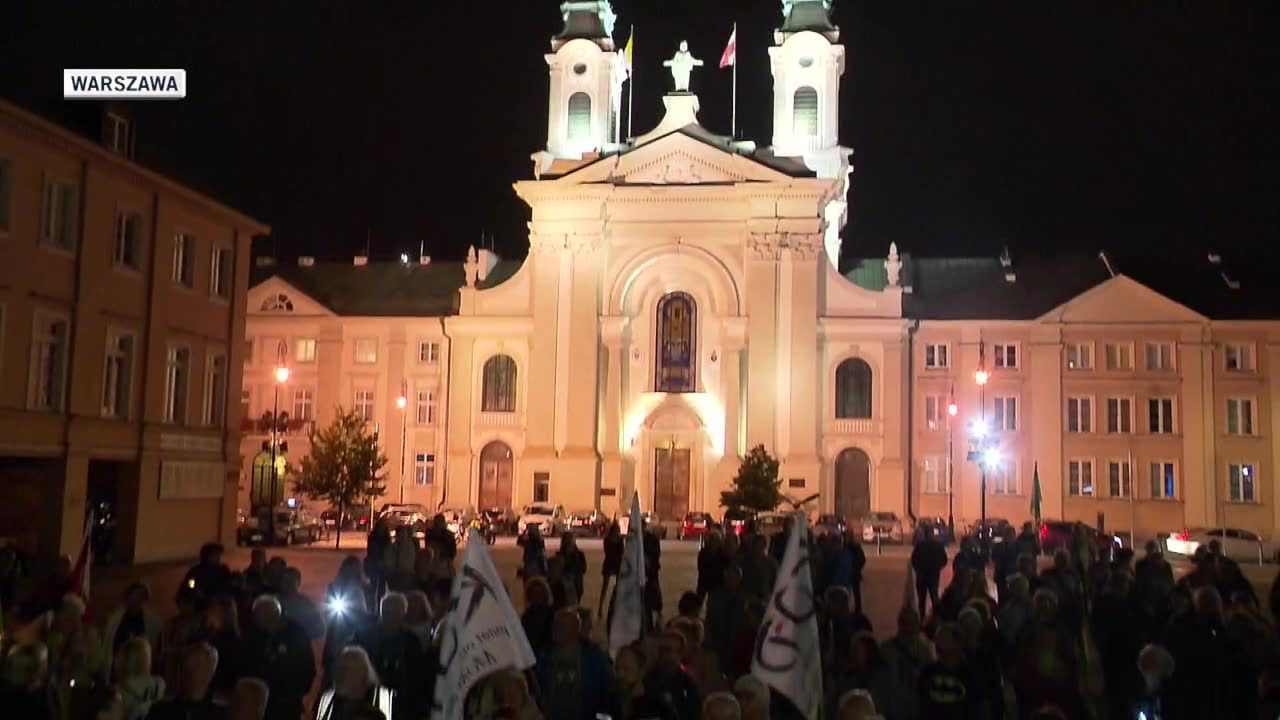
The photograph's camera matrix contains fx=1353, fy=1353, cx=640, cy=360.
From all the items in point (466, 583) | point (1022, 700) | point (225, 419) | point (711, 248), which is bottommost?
point (1022, 700)

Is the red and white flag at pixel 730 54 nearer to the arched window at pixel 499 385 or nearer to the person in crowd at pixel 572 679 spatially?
the arched window at pixel 499 385

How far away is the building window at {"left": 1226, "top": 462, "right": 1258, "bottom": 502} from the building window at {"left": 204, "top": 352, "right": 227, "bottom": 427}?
41929mm

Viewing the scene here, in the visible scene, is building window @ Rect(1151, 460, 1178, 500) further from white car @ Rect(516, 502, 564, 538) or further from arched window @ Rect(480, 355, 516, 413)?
arched window @ Rect(480, 355, 516, 413)

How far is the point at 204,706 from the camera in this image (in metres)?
7.83

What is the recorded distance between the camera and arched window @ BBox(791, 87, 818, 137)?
6500 cm

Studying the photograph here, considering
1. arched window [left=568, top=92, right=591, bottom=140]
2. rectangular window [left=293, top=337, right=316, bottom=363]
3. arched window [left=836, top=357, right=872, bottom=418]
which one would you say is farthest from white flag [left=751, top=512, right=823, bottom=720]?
rectangular window [left=293, top=337, right=316, bottom=363]

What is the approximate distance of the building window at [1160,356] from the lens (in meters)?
59.0

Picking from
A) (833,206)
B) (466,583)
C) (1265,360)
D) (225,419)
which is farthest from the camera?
(833,206)

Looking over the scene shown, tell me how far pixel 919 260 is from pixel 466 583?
61237 millimetres

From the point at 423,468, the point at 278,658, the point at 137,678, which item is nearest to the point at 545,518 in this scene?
the point at 423,468

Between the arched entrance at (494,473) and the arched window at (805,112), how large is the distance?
2073 centimetres

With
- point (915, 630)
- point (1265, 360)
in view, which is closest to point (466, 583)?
point (915, 630)

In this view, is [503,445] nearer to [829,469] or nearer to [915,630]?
[829,469]

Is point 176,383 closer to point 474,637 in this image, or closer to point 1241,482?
point 474,637
